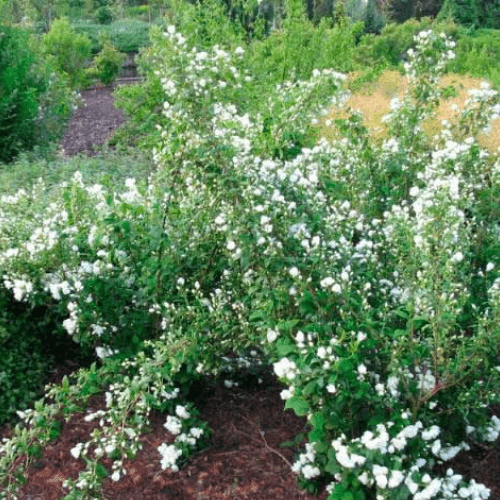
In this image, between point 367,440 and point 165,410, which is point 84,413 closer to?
point 165,410

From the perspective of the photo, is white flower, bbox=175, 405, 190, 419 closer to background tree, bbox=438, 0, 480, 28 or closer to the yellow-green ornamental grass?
the yellow-green ornamental grass

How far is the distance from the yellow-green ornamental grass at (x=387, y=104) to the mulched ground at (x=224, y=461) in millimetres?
3122

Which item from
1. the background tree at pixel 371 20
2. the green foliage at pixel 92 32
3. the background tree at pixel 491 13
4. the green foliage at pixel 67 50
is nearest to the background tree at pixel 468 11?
the background tree at pixel 491 13

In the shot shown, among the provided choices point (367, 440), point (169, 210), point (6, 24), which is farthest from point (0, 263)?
point (6, 24)

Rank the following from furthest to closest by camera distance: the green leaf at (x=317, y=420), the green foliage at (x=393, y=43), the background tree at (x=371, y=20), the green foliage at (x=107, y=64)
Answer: the background tree at (x=371, y=20) → the green foliage at (x=107, y=64) → the green foliage at (x=393, y=43) → the green leaf at (x=317, y=420)

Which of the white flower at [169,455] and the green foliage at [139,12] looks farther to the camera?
Result: the green foliage at [139,12]

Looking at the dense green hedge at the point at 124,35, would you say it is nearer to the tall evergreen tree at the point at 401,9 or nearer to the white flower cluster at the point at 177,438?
the tall evergreen tree at the point at 401,9

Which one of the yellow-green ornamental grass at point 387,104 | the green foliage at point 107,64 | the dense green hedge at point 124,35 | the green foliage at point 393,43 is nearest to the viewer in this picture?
the yellow-green ornamental grass at point 387,104

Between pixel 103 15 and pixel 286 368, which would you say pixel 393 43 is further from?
pixel 103 15

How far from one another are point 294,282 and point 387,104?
6677 millimetres

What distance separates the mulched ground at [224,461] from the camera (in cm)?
328

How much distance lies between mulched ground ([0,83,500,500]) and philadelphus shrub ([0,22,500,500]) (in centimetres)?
11

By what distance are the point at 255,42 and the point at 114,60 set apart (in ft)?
34.3

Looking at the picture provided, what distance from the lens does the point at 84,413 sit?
3898 mm
